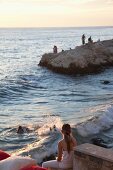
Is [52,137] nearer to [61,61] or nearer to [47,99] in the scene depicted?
[47,99]

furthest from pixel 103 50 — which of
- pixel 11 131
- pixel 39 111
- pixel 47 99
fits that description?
pixel 11 131

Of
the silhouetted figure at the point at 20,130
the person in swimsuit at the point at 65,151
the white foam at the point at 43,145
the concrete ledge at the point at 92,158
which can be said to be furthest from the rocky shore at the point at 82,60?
the concrete ledge at the point at 92,158

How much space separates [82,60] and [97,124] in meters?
24.2

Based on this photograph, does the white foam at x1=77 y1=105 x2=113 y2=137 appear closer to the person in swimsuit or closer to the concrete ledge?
the person in swimsuit

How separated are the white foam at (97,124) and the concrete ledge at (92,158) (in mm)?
10827

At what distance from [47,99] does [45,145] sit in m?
13.9

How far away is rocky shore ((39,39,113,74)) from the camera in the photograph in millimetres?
43781

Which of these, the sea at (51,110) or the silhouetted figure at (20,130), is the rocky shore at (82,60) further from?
the silhouetted figure at (20,130)

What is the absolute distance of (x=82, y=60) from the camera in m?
44.1

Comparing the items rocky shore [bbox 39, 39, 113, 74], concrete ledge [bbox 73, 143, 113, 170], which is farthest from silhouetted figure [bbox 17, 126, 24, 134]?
rocky shore [bbox 39, 39, 113, 74]

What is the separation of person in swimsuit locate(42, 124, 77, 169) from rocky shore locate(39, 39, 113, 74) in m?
34.9

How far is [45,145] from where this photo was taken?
16.5 meters

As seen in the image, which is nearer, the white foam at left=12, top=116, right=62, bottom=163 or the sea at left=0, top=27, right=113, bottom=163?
the white foam at left=12, top=116, right=62, bottom=163

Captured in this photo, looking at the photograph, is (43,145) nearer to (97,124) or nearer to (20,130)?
(20,130)
